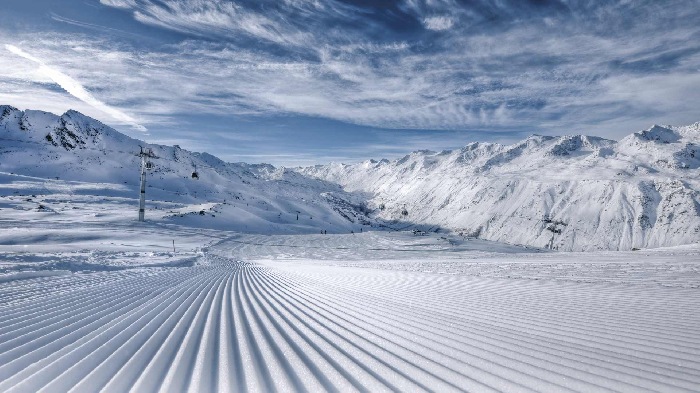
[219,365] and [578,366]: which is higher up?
[578,366]

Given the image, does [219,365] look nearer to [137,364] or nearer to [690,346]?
[137,364]

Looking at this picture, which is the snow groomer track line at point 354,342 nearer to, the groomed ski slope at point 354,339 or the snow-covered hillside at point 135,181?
the groomed ski slope at point 354,339

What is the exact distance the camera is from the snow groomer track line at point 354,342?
420 centimetres

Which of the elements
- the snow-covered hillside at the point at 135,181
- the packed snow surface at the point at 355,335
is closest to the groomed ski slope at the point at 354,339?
the packed snow surface at the point at 355,335

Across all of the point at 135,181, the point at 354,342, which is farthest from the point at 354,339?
the point at 135,181

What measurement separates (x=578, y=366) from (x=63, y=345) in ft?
23.8

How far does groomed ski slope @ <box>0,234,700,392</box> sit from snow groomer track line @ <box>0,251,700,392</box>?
26mm

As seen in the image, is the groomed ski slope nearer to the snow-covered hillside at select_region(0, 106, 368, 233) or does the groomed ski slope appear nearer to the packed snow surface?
the packed snow surface

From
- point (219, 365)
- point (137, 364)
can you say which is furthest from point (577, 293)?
point (137, 364)

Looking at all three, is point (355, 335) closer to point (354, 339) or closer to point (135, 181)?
point (354, 339)

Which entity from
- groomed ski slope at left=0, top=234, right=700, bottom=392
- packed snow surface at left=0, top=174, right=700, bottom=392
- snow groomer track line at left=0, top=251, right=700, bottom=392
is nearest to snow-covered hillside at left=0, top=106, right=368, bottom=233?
packed snow surface at left=0, top=174, right=700, bottom=392

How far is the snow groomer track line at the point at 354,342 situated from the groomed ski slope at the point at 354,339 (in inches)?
1.0

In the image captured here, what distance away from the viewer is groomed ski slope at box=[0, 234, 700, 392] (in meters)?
4.20

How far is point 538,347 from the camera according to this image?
5.22 meters
